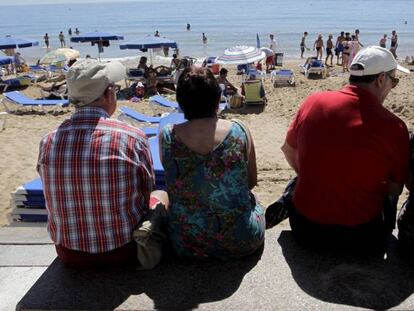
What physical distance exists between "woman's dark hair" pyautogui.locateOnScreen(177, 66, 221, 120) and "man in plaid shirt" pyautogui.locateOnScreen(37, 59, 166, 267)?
27 centimetres

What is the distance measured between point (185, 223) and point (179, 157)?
0.33 m

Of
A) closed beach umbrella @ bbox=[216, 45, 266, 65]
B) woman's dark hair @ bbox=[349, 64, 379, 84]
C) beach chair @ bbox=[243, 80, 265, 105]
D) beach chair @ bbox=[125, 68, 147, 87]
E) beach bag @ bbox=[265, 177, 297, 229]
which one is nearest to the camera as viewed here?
woman's dark hair @ bbox=[349, 64, 379, 84]

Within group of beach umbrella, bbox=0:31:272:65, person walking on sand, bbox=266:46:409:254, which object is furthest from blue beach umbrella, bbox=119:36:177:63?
person walking on sand, bbox=266:46:409:254

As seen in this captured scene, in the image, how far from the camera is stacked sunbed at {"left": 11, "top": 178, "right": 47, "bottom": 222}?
381 centimetres

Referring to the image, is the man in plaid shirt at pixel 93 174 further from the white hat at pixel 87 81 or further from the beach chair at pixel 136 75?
the beach chair at pixel 136 75

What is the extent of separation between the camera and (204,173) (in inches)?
80.4

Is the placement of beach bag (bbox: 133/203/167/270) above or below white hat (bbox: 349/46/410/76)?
below

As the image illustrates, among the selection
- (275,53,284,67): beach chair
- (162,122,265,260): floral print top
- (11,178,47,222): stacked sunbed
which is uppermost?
(162,122,265,260): floral print top

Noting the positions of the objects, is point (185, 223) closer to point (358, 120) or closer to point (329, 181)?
point (329, 181)

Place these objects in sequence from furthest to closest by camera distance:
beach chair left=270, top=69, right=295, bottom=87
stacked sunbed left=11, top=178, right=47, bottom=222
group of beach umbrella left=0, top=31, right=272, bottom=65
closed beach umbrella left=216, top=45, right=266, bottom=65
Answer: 1. beach chair left=270, top=69, right=295, bottom=87
2. group of beach umbrella left=0, top=31, right=272, bottom=65
3. closed beach umbrella left=216, top=45, right=266, bottom=65
4. stacked sunbed left=11, top=178, right=47, bottom=222

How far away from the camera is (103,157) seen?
2.00 metres

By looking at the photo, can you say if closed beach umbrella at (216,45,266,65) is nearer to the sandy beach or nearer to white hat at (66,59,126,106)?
the sandy beach

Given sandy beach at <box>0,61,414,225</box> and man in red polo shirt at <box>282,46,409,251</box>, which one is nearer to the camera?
man in red polo shirt at <box>282,46,409,251</box>

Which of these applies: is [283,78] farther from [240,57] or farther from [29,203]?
[29,203]
